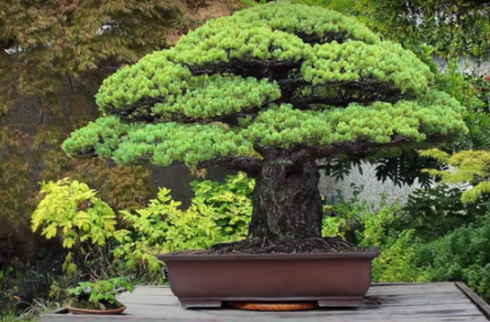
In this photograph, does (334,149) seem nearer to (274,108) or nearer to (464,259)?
(274,108)

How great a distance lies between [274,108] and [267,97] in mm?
46

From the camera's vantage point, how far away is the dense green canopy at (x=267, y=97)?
2.06 meters

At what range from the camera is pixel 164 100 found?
7.18 feet

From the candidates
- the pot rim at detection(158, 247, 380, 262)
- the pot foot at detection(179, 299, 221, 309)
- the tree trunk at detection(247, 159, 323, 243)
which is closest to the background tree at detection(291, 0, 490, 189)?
the tree trunk at detection(247, 159, 323, 243)

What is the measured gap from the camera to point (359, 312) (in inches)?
82.3

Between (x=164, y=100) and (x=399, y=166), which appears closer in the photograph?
(x=164, y=100)

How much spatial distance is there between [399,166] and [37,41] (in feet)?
8.12

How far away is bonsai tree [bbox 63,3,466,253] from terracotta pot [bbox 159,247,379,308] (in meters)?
0.12

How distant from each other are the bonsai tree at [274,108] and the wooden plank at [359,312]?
0.23 meters

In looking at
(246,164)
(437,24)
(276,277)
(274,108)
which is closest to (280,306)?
(276,277)

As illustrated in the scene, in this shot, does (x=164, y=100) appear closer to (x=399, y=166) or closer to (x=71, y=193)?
(x=71, y=193)

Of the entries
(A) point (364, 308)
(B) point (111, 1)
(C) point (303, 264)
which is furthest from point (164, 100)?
(B) point (111, 1)

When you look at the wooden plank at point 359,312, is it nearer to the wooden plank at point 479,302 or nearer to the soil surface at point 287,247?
the wooden plank at point 479,302

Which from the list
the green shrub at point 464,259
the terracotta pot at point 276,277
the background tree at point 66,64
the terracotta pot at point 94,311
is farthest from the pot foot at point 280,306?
the background tree at point 66,64
